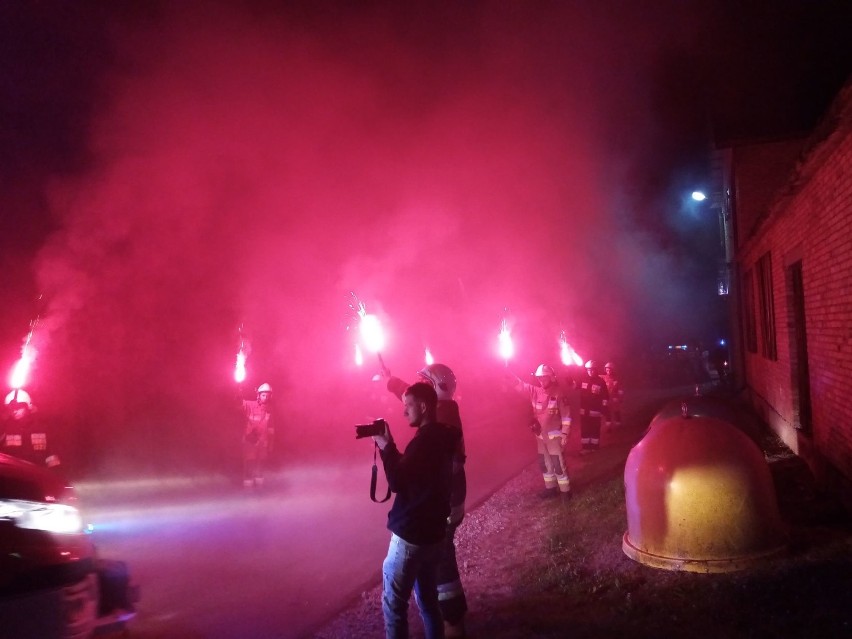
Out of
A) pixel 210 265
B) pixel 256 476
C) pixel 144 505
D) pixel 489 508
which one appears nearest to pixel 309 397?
pixel 210 265

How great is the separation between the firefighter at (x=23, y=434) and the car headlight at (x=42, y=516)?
17.4 ft

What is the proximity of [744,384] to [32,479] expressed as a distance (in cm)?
1450

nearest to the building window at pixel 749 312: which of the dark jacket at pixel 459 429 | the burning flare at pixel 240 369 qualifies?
the dark jacket at pixel 459 429

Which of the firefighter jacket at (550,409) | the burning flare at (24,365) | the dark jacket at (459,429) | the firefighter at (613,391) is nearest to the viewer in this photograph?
the dark jacket at (459,429)

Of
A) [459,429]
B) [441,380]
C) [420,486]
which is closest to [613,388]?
[441,380]

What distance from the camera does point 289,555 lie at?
5855mm

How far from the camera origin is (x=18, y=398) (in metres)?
7.91

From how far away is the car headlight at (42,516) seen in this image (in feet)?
9.68

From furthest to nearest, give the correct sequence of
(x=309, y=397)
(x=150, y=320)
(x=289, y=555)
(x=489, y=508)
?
(x=309, y=397)
(x=150, y=320)
(x=489, y=508)
(x=289, y=555)

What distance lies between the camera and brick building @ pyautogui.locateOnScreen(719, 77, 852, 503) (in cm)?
530

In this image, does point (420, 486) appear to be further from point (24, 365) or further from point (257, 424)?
point (24, 365)

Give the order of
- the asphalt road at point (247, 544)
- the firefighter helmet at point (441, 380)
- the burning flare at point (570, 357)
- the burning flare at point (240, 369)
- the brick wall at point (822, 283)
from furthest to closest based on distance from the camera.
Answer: the burning flare at point (570, 357)
the burning flare at point (240, 369)
the brick wall at point (822, 283)
the firefighter helmet at point (441, 380)
the asphalt road at point (247, 544)

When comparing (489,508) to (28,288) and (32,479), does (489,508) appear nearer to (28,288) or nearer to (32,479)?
(32,479)

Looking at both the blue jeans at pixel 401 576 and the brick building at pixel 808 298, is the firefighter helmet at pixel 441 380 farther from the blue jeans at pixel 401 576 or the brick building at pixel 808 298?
the brick building at pixel 808 298
